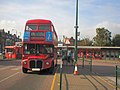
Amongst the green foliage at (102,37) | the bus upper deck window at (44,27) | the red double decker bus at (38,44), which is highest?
the green foliage at (102,37)

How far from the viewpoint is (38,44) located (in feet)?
69.6

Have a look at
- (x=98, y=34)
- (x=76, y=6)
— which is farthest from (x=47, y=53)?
(x=98, y=34)

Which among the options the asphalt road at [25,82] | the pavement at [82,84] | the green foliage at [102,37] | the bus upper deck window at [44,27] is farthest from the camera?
the green foliage at [102,37]

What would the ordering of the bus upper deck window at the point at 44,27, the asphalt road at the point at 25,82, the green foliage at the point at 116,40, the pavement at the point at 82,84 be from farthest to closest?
the green foliage at the point at 116,40
the bus upper deck window at the point at 44,27
the pavement at the point at 82,84
the asphalt road at the point at 25,82

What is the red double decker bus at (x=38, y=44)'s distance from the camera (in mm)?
20688

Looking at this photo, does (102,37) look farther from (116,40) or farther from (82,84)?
(82,84)

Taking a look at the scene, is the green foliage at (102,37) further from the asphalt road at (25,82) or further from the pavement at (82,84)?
the pavement at (82,84)

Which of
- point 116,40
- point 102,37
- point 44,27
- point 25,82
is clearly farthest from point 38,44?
point 116,40

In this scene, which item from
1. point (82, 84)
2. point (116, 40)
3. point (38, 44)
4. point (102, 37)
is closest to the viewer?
point (82, 84)

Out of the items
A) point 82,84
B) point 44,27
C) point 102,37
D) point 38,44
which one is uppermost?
point 102,37

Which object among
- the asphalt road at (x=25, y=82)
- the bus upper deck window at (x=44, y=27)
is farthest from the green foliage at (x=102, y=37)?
the bus upper deck window at (x=44, y=27)

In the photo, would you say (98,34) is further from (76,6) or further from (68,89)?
(68,89)

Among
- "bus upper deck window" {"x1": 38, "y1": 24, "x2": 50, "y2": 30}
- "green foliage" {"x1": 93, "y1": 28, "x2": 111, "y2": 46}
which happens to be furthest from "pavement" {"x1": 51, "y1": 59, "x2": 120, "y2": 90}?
"green foliage" {"x1": 93, "y1": 28, "x2": 111, "y2": 46}

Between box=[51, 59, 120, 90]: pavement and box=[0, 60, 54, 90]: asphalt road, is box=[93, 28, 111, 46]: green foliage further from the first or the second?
box=[51, 59, 120, 90]: pavement
